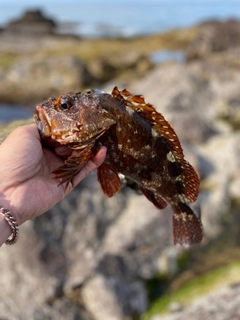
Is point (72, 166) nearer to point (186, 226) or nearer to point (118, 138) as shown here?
point (118, 138)

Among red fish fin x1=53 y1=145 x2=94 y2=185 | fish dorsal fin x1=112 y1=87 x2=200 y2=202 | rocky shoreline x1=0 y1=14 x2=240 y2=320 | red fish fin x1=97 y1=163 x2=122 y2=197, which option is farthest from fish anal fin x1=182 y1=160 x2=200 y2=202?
rocky shoreline x1=0 y1=14 x2=240 y2=320

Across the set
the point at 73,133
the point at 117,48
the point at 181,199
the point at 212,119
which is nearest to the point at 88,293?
the point at 181,199

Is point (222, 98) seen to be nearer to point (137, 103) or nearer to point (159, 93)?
point (159, 93)

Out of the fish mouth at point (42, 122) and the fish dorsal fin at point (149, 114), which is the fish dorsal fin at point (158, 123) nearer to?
the fish dorsal fin at point (149, 114)

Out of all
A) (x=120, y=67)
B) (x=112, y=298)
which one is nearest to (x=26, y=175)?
(x=112, y=298)

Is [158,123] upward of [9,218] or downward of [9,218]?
upward

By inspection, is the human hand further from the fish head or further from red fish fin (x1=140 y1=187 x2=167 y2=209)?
red fish fin (x1=140 y1=187 x2=167 y2=209)

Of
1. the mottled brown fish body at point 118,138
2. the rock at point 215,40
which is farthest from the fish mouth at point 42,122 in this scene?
the rock at point 215,40
